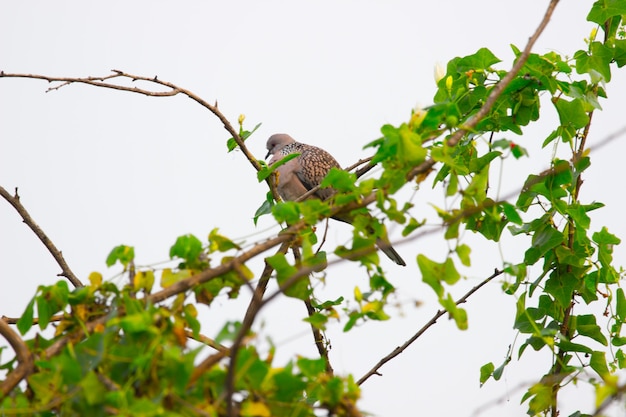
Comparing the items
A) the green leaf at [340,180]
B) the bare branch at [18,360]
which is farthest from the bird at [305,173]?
the bare branch at [18,360]

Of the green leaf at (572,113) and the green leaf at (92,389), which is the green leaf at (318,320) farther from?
the green leaf at (572,113)

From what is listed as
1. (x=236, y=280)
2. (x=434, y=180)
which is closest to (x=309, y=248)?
(x=236, y=280)

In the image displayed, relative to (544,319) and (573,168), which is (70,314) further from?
(544,319)

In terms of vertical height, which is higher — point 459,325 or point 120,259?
point 120,259

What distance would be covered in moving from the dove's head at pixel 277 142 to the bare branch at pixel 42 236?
2466 mm

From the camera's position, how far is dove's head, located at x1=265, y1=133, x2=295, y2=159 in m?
4.99

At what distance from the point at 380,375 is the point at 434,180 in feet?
2.34

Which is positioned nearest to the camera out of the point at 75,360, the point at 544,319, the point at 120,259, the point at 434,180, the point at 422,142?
the point at 75,360

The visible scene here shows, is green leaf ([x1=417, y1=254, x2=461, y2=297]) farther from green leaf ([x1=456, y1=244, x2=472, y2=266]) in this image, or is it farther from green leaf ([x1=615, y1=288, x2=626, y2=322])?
green leaf ([x1=615, y1=288, x2=626, y2=322])

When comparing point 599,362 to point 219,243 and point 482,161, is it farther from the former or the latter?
point 219,243

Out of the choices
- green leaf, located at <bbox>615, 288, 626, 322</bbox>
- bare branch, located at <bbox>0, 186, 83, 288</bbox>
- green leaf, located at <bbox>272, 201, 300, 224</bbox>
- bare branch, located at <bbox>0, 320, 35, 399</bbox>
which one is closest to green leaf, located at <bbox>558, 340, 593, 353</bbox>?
green leaf, located at <bbox>615, 288, 626, 322</bbox>

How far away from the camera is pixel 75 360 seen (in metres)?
1.32

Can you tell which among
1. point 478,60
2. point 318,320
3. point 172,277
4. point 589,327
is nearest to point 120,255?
point 172,277

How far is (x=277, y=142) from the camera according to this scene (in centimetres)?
506
